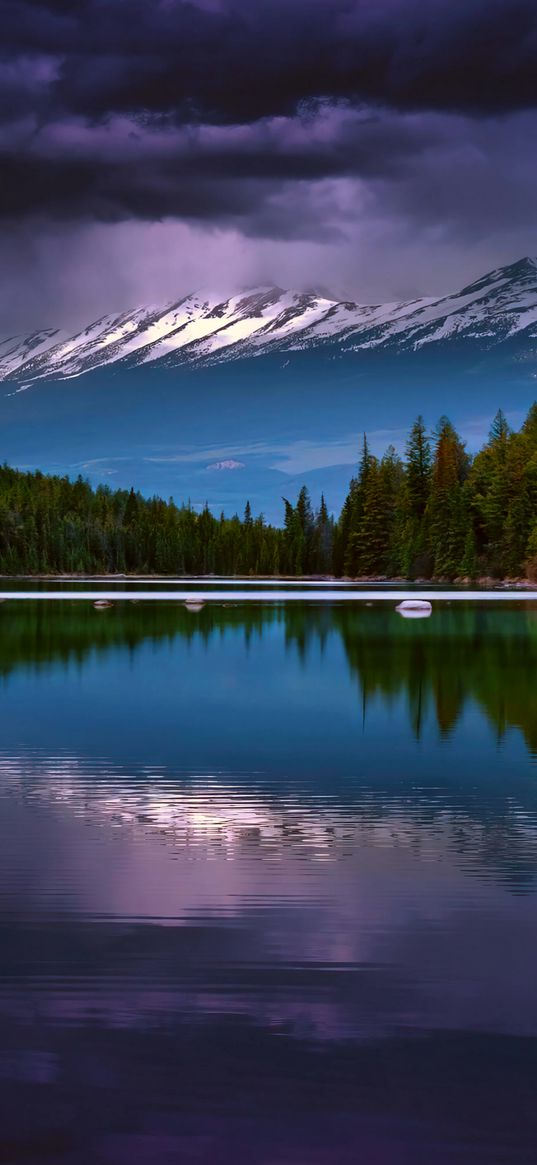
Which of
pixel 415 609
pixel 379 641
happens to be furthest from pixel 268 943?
pixel 415 609

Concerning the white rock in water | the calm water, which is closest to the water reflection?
the white rock in water

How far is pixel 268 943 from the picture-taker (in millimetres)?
10016

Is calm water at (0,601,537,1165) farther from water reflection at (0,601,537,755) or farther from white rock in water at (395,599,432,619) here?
white rock in water at (395,599,432,619)

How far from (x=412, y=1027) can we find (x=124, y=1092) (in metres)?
2.03

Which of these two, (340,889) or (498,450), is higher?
(498,450)

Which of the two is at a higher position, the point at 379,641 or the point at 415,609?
the point at 415,609

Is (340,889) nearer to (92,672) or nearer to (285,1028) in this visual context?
(285,1028)

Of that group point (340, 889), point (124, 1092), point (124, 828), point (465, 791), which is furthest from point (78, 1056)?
point (465, 791)

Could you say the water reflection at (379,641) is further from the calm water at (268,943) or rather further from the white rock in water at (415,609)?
the calm water at (268,943)

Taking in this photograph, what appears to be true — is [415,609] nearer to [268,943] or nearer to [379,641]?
[379,641]

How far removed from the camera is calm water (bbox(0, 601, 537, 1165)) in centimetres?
708

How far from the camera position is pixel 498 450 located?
145 metres

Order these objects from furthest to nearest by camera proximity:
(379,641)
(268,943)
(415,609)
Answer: (415,609) < (379,641) < (268,943)

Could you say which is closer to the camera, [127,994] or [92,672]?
[127,994]
